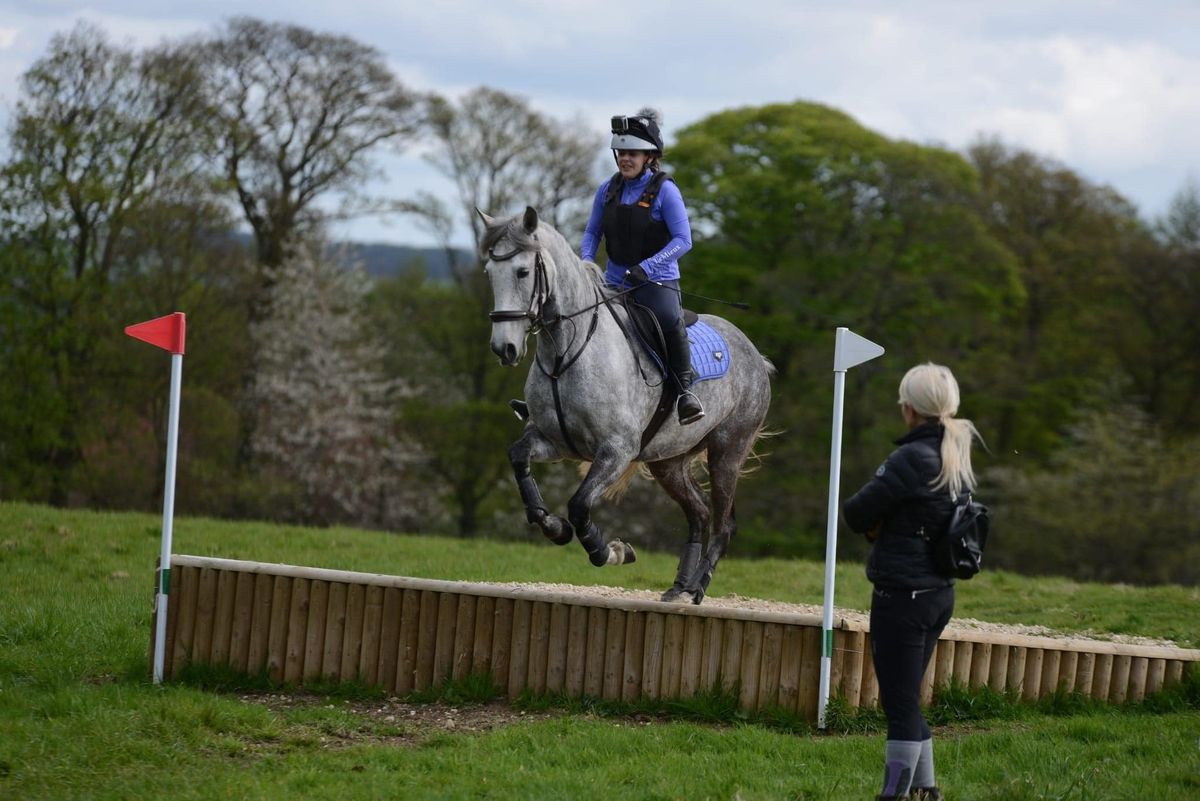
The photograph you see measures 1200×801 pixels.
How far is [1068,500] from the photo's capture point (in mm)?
29234

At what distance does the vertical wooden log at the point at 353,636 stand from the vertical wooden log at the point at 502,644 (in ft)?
2.82

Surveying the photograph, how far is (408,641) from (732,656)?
80.3 inches

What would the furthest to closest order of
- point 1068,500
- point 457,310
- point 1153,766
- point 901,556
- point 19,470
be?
1. point 457,310
2. point 1068,500
3. point 19,470
4. point 1153,766
5. point 901,556

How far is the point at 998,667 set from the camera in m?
7.80

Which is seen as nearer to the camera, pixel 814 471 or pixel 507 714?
pixel 507 714

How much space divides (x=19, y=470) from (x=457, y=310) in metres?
13.9

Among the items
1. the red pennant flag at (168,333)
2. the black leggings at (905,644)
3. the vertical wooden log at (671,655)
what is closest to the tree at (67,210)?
the red pennant flag at (168,333)

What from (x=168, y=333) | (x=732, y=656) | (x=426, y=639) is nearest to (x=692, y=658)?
(x=732, y=656)

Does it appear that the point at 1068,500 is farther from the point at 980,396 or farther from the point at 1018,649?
the point at 1018,649

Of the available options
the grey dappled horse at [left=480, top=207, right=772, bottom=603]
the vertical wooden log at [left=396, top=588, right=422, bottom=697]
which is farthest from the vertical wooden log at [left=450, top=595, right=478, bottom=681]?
the grey dappled horse at [left=480, top=207, right=772, bottom=603]

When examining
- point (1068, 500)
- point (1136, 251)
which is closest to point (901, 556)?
point (1068, 500)

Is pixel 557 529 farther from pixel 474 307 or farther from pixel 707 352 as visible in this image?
pixel 474 307

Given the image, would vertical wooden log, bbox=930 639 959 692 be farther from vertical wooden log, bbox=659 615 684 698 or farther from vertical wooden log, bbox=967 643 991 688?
vertical wooden log, bbox=659 615 684 698

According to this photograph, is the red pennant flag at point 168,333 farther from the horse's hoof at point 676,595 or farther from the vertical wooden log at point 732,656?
Result: the vertical wooden log at point 732,656
